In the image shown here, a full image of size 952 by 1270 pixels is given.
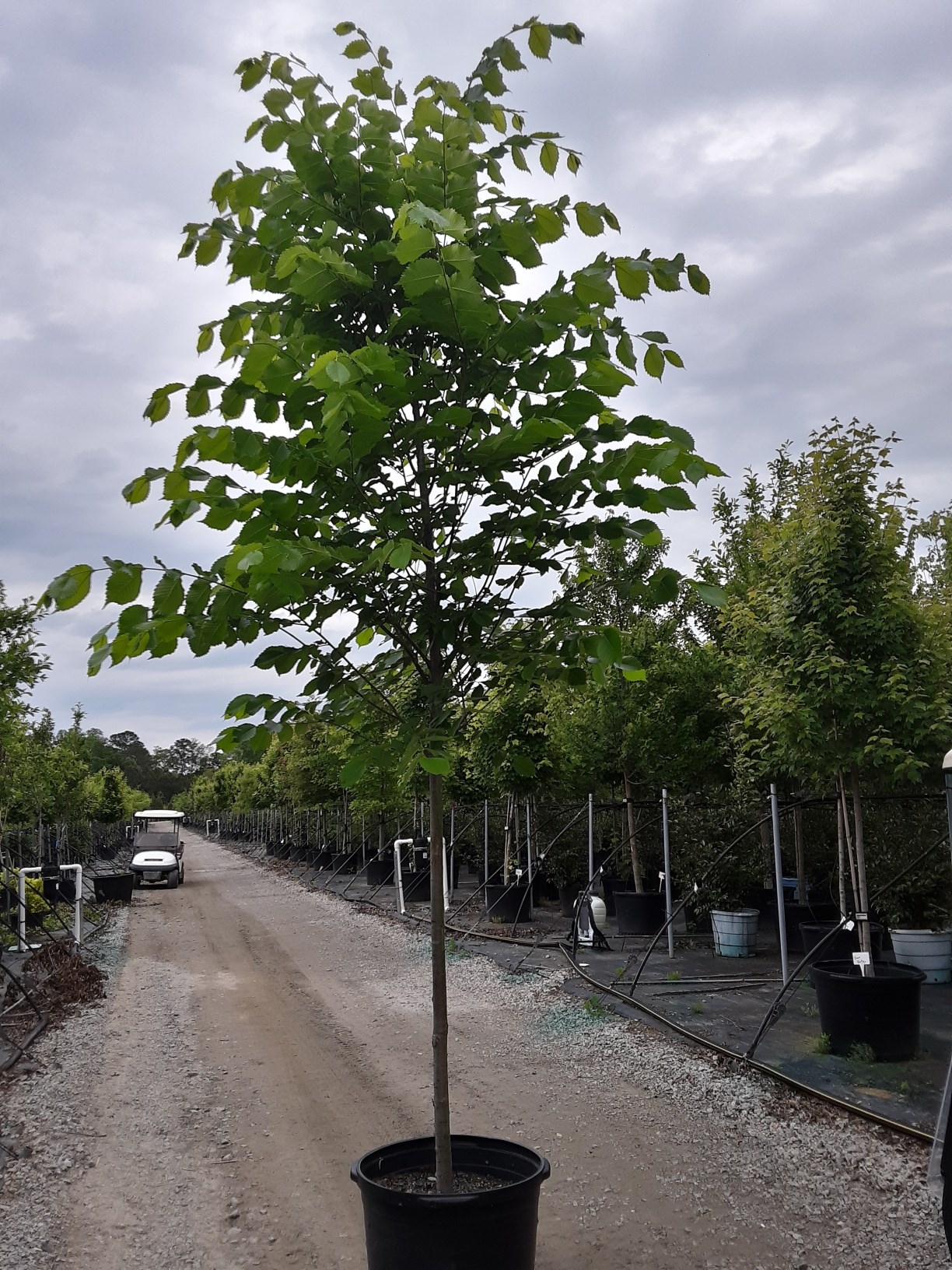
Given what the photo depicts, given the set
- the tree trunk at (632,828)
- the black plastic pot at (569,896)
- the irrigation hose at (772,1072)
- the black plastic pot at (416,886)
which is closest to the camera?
the irrigation hose at (772,1072)

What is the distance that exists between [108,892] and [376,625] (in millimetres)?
19251

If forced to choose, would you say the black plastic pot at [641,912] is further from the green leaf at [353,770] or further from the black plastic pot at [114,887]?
the black plastic pot at [114,887]

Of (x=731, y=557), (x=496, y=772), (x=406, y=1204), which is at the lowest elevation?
(x=406, y=1204)

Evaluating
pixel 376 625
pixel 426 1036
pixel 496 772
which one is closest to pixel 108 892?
pixel 496 772

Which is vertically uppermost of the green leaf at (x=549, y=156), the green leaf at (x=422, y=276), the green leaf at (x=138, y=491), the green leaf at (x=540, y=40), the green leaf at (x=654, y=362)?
the green leaf at (x=540, y=40)

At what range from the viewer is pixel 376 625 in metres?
3.47

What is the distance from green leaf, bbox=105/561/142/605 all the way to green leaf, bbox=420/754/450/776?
2.89ft

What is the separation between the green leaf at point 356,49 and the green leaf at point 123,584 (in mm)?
1734

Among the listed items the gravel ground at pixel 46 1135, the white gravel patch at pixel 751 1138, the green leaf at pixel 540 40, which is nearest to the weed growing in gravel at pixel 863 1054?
the white gravel patch at pixel 751 1138

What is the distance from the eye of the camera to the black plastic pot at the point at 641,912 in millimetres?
13062

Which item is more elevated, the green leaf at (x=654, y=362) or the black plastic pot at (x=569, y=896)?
the green leaf at (x=654, y=362)

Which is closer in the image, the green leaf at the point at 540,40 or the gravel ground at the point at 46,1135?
the green leaf at the point at 540,40

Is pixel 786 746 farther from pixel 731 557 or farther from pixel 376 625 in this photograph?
pixel 731 557

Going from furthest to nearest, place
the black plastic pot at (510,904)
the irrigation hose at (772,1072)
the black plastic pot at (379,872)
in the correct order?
the black plastic pot at (379,872)
the black plastic pot at (510,904)
the irrigation hose at (772,1072)
